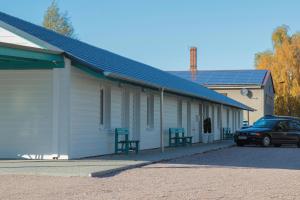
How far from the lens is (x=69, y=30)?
65.2 metres

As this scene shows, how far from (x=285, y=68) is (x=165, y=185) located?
5188cm

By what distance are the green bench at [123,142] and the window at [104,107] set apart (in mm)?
461

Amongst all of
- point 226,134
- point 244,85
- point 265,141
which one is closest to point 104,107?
point 265,141

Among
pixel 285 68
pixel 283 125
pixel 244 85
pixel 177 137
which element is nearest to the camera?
pixel 177 137

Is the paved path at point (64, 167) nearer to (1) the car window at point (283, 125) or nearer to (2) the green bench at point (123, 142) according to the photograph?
(2) the green bench at point (123, 142)

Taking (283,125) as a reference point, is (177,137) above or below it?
below

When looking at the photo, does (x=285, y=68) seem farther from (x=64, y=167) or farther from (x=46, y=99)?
(x=64, y=167)

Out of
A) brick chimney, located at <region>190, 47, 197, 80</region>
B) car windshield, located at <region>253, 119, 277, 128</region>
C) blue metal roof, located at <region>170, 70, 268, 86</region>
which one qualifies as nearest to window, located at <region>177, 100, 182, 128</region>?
car windshield, located at <region>253, 119, 277, 128</region>

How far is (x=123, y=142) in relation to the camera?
62.1 feet

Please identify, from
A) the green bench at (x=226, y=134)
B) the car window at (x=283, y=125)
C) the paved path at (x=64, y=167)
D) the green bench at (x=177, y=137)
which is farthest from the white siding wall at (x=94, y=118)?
the green bench at (x=226, y=134)

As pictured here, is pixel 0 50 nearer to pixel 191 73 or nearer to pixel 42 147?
pixel 42 147

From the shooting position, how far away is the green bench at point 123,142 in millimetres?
18859

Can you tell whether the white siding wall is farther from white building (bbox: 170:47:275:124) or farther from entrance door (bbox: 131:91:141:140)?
white building (bbox: 170:47:275:124)

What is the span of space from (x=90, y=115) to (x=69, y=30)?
4879 cm
